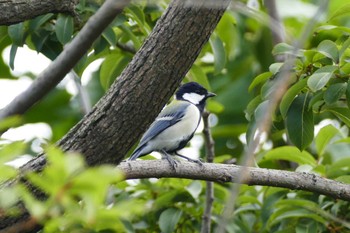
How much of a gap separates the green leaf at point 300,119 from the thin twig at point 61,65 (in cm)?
167

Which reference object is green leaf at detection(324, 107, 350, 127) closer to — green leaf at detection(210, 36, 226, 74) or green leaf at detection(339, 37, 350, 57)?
green leaf at detection(339, 37, 350, 57)

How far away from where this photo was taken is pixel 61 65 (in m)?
2.35

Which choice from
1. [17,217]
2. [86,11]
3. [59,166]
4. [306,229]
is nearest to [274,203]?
[306,229]

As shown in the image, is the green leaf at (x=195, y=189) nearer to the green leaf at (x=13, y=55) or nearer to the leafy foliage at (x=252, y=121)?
the leafy foliage at (x=252, y=121)

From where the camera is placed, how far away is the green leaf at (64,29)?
4.10 metres

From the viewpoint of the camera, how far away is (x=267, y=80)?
13.2 feet

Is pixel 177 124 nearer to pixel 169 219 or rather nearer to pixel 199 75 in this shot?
pixel 199 75

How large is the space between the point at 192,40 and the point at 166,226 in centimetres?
155

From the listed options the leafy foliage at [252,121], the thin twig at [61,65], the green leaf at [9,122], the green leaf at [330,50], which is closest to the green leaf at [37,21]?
the leafy foliage at [252,121]

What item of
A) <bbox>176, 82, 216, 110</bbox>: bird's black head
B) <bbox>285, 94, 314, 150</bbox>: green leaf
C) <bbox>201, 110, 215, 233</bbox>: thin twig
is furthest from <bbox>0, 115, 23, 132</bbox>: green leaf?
<bbox>176, 82, 216, 110</bbox>: bird's black head

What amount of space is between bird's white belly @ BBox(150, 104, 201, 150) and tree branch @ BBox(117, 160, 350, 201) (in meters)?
1.35

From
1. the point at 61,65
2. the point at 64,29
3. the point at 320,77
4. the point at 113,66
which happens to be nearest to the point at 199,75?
the point at 113,66

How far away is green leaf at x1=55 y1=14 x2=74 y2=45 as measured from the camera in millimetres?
4102

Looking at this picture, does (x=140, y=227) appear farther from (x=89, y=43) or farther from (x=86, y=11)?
(x=89, y=43)
